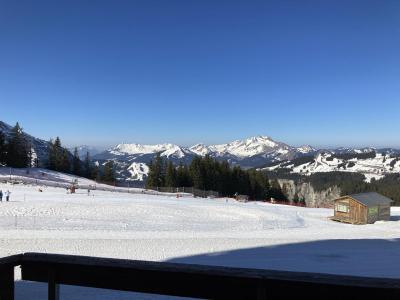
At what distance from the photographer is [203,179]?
98.4 meters

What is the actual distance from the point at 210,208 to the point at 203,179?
45.4 meters

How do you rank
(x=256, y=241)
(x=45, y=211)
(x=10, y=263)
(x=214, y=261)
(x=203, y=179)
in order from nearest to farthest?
(x=10, y=263), (x=214, y=261), (x=256, y=241), (x=45, y=211), (x=203, y=179)

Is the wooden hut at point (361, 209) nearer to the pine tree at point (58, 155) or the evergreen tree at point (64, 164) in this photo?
the pine tree at point (58, 155)

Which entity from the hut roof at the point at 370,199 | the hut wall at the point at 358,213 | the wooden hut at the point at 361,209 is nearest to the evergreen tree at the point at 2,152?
the wooden hut at the point at 361,209

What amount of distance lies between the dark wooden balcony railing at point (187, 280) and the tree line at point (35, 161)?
321 feet

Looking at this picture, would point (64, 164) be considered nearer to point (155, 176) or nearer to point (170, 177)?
point (155, 176)

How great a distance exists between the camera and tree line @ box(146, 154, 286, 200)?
97500 mm

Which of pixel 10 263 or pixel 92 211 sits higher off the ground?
pixel 10 263

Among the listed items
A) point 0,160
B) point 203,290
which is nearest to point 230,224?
point 203,290

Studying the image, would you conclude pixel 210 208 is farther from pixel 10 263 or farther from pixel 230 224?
pixel 10 263

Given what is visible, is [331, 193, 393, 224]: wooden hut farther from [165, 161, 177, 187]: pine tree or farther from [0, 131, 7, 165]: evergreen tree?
[0, 131, 7, 165]: evergreen tree

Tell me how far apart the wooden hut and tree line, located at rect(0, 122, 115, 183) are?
64.2 m

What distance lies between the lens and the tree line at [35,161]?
96.8 m

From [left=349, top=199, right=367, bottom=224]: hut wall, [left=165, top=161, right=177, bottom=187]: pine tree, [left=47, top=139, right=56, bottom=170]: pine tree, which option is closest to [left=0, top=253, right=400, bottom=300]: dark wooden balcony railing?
[left=349, top=199, right=367, bottom=224]: hut wall
